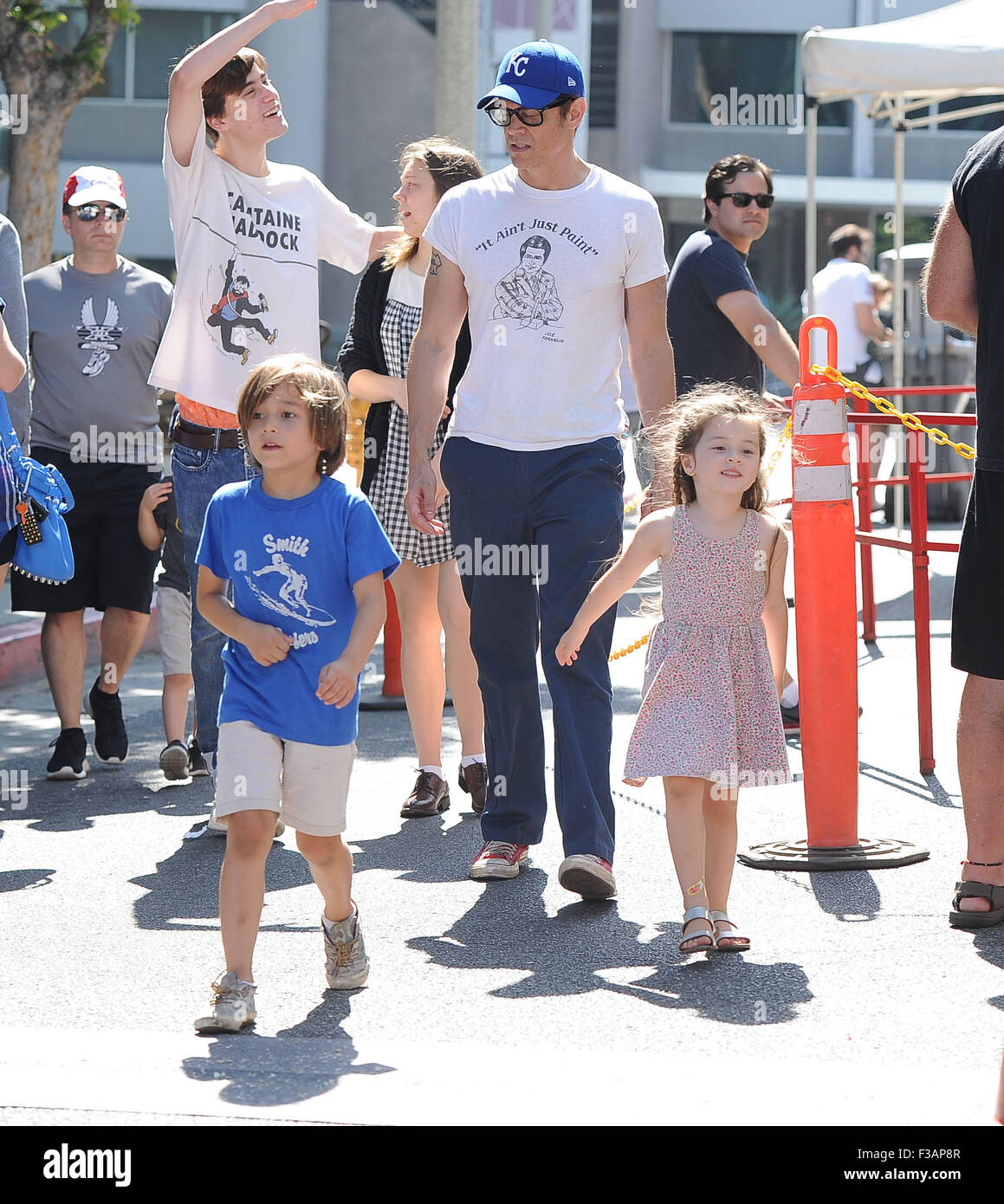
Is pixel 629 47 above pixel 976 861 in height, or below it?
above

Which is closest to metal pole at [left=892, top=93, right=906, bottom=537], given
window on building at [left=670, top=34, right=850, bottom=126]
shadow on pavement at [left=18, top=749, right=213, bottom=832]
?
shadow on pavement at [left=18, top=749, right=213, bottom=832]

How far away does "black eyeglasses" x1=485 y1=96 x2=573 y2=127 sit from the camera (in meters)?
4.80

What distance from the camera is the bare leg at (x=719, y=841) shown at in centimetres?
445

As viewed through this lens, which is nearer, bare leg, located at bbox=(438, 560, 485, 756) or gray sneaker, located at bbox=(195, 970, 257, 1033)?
gray sneaker, located at bbox=(195, 970, 257, 1033)

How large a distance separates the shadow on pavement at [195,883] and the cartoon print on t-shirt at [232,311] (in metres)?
1.51

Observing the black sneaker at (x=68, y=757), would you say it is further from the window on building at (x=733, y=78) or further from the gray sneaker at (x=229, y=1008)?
the window on building at (x=733, y=78)

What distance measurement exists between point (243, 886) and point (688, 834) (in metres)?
1.14

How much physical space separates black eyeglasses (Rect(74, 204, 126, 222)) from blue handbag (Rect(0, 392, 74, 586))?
111 centimetres

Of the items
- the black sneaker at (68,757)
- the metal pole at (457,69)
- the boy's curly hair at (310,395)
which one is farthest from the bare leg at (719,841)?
the metal pole at (457,69)

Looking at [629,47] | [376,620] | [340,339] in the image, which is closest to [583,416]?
[376,620]

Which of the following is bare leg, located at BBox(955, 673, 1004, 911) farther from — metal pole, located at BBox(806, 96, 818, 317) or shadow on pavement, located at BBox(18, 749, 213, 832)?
metal pole, located at BBox(806, 96, 818, 317)

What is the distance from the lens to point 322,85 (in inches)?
1196

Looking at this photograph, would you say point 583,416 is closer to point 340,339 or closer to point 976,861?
point 976,861
